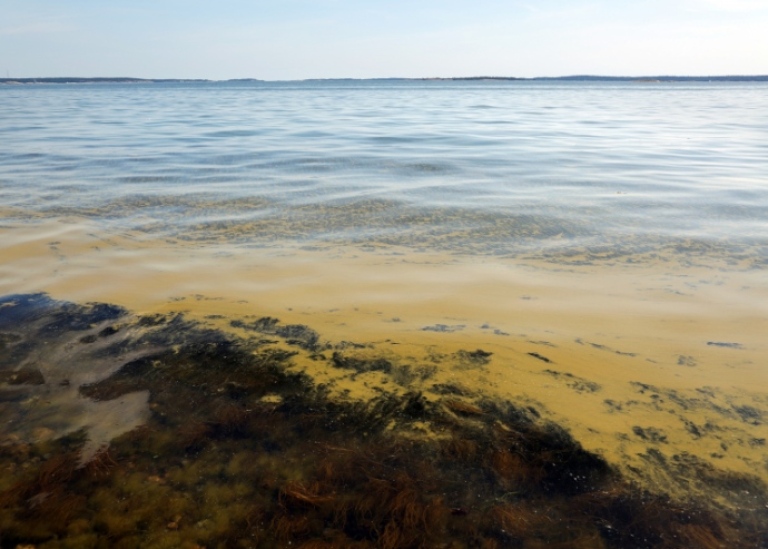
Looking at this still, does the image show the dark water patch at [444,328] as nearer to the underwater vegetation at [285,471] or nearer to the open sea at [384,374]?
the open sea at [384,374]

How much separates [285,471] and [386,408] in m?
0.67

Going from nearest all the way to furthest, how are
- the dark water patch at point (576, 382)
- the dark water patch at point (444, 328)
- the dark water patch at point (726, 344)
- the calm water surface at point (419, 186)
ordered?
the dark water patch at point (576, 382) → the dark water patch at point (726, 344) → the dark water patch at point (444, 328) → the calm water surface at point (419, 186)

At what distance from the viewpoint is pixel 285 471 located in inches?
96.4

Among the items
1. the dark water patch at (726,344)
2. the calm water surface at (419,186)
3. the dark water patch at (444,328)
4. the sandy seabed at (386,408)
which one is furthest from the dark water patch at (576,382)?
the calm water surface at (419,186)

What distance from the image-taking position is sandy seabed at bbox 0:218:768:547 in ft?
7.21

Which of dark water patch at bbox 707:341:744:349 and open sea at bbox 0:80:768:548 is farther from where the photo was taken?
dark water patch at bbox 707:341:744:349

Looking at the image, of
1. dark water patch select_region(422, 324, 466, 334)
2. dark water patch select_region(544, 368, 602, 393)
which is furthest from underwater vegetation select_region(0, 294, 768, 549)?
dark water patch select_region(422, 324, 466, 334)

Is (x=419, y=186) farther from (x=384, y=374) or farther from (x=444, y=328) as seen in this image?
(x=384, y=374)

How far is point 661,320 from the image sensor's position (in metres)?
3.84

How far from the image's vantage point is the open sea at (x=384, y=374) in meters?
2.23

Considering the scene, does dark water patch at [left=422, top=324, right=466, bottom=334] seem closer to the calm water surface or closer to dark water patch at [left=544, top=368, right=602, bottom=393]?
dark water patch at [left=544, top=368, right=602, bottom=393]

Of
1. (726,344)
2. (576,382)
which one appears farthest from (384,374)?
(726,344)

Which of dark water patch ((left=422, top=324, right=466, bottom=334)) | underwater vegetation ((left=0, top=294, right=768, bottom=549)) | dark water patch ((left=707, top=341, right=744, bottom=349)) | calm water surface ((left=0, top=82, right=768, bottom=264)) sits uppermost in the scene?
calm water surface ((left=0, top=82, right=768, bottom=264))

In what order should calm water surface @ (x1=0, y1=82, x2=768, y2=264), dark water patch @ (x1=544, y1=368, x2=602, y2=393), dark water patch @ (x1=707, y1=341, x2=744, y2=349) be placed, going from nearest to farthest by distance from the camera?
dark water patch @ (x1=544, y1=368, x2=602, y2=393), dark water patch @ (x1=707, y1=341, x2=744, y2=349), calm water surface @ (x1=0, y1=82, x2=768, y2=264)
